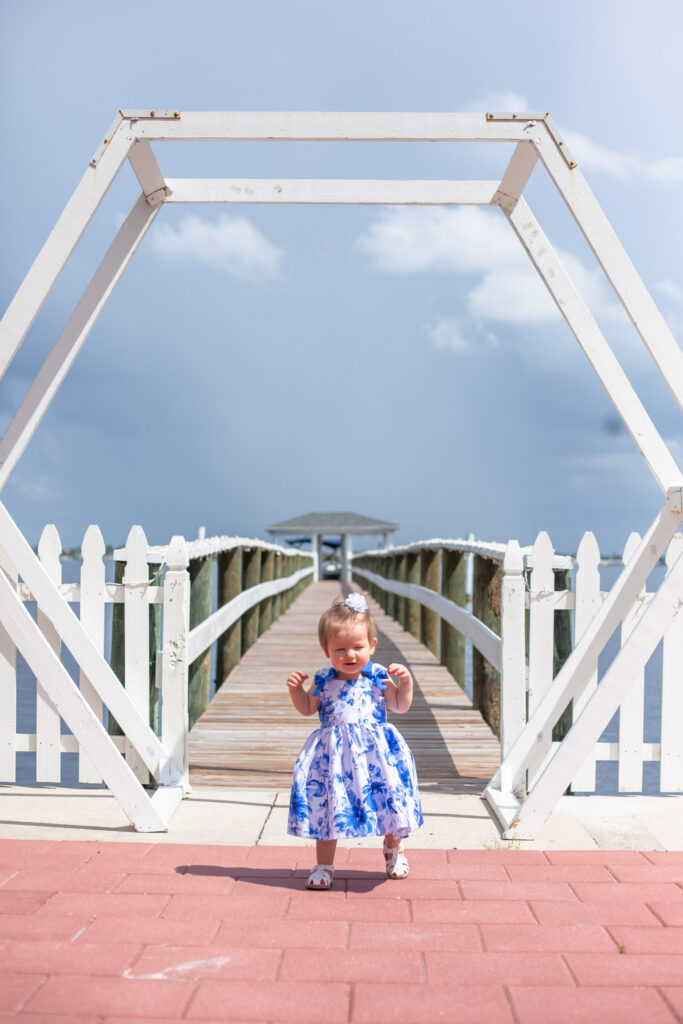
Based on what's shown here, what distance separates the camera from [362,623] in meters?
3.45

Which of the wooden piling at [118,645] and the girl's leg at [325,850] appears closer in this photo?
the girl's leg at [325,850]

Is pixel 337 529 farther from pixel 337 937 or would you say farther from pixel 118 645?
pixel 337 937

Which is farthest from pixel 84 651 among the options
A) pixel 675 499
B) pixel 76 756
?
pixel 76 756

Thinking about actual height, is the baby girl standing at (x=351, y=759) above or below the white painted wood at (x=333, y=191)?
below

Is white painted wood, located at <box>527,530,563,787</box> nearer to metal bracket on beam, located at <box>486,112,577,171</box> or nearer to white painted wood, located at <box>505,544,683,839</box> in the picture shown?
white painted wood, located at <box>505,544,683,839</box>

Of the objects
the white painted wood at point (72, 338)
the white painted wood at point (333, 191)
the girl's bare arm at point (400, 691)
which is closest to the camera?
the girl's bare arm at point (400, 691)

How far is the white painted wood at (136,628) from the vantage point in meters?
4.76

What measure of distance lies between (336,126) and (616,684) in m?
2.77

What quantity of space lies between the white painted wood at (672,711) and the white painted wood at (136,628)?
2.70 metres

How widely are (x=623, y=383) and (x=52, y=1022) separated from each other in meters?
3.60

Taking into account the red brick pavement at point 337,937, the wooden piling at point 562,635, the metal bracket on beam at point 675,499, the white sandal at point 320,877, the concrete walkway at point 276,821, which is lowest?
the red brick pavement at point 337,937

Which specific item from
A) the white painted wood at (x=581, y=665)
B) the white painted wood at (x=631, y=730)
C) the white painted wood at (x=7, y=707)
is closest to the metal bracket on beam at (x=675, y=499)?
the white painted wood at (x=581, y=665)

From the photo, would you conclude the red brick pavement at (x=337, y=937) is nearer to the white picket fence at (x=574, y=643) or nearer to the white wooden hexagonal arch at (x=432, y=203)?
the white wooden hexagonal arch at (x=432, y=203)

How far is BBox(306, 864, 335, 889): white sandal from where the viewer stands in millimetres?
3299
